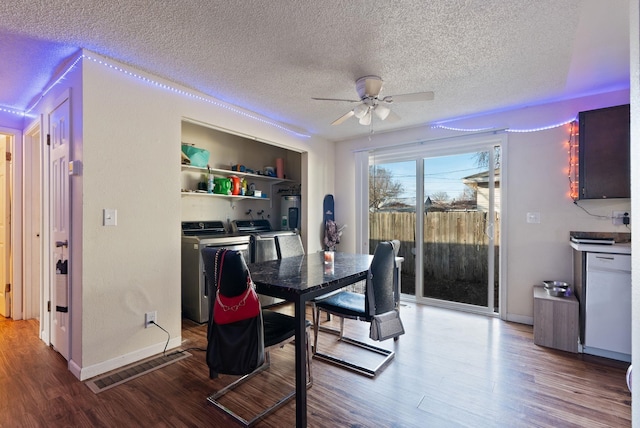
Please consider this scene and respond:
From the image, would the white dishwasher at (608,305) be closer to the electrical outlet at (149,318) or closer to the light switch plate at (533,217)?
the light switch plate at (533,217)

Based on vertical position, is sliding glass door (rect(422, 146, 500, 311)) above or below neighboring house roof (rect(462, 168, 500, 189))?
below

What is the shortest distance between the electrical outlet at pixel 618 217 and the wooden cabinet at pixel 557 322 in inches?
33.4

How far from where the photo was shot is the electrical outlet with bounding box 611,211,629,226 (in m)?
2.97

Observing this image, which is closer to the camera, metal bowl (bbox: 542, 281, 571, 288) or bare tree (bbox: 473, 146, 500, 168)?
metal bowl (bbox: 542, 281, 571, 288)

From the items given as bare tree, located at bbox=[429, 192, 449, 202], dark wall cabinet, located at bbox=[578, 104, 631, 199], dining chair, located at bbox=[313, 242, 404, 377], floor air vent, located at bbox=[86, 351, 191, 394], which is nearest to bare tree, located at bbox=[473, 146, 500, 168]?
bare tree, located at bbox=[429, 192, 449, 202]

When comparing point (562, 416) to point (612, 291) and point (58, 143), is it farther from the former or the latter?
point (58, 143)

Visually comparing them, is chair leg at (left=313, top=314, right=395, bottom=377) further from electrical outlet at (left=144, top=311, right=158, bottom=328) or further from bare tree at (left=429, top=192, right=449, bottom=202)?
bare tree at (left=429, top=192, right=449, bottom=202)

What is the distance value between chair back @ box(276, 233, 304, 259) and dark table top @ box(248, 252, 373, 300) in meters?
0.28

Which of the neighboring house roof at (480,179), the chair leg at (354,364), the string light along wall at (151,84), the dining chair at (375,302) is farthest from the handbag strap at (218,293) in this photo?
the neighboring house roof at (480,179)

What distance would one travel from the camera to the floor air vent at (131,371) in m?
2.21

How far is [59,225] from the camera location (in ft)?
8.59

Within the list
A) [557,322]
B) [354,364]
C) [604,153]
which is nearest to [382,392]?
[354,364]

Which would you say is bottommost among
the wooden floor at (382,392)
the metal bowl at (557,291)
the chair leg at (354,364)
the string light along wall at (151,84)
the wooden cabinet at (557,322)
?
the wooden floor at (382,392)

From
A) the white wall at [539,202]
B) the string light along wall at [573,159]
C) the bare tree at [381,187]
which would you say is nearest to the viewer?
the string light along wall at [573,159]
